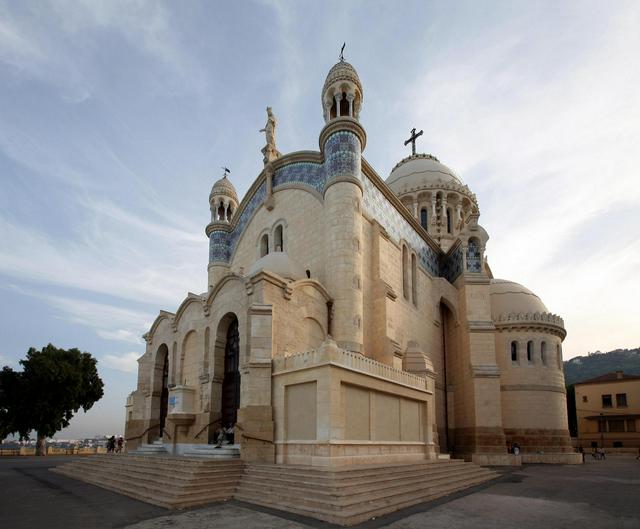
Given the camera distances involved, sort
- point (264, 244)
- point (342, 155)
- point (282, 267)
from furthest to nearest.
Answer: point (264, 244)
point (342, 155)
point (282, 267)

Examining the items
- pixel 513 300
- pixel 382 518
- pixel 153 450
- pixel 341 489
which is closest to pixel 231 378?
pixel 153 450

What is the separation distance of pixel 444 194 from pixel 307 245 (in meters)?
20.2

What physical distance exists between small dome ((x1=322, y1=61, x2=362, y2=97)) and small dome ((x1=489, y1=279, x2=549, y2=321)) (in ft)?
56.5

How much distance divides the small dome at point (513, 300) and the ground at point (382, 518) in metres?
16.3

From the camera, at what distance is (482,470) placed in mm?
17906

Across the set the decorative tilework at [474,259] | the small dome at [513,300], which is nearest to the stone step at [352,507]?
the decorative tilework at [474,259]

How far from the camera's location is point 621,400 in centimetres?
4616

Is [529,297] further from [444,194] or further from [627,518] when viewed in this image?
[627,518]

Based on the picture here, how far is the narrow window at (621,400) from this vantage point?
45.9 m

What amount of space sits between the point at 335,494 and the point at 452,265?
75.2ft

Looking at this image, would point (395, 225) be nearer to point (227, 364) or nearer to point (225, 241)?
A: point (225, 241)

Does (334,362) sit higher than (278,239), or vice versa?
(278,239)

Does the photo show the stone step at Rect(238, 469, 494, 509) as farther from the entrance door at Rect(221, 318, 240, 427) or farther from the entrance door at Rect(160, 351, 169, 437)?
the entrance door at Rect(160, 351, 169, 437)

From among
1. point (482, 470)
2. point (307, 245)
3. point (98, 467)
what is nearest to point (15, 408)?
point (98, 467)
